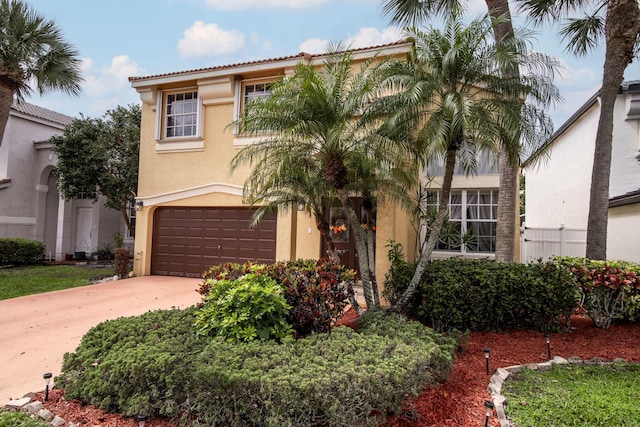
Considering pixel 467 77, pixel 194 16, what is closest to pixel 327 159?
pixel 467 77

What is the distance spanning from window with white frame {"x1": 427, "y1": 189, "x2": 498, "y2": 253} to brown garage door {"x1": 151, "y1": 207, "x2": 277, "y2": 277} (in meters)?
5.73

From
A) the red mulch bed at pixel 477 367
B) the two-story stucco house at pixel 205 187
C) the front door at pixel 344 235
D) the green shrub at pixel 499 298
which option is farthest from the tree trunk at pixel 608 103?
the front door at pixel 344 235

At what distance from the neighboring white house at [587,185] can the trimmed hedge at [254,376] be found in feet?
18.0

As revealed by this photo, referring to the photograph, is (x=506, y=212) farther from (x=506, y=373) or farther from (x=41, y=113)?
(x=41, y=113)

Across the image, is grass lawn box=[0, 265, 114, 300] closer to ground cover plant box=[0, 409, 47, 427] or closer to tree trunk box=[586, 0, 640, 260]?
ground cover plant box=[0, 409, 47, 427]

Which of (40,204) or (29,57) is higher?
(29,57)

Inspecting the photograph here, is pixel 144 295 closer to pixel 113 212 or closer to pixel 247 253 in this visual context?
pixel 247 253

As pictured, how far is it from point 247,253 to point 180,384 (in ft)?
29.7

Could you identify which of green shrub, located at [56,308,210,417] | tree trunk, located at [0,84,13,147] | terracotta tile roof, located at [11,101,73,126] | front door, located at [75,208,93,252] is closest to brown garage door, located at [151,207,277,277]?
tree trunk, located at [0,84,13,147]

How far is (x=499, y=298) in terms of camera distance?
22.1ft

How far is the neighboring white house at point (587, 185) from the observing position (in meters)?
11.3

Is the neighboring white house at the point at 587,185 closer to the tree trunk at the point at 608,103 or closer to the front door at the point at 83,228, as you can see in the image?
the tree trunk at the point at 608,103

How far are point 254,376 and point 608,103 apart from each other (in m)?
9.70

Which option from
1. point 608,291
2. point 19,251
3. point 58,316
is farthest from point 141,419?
point 19,251
